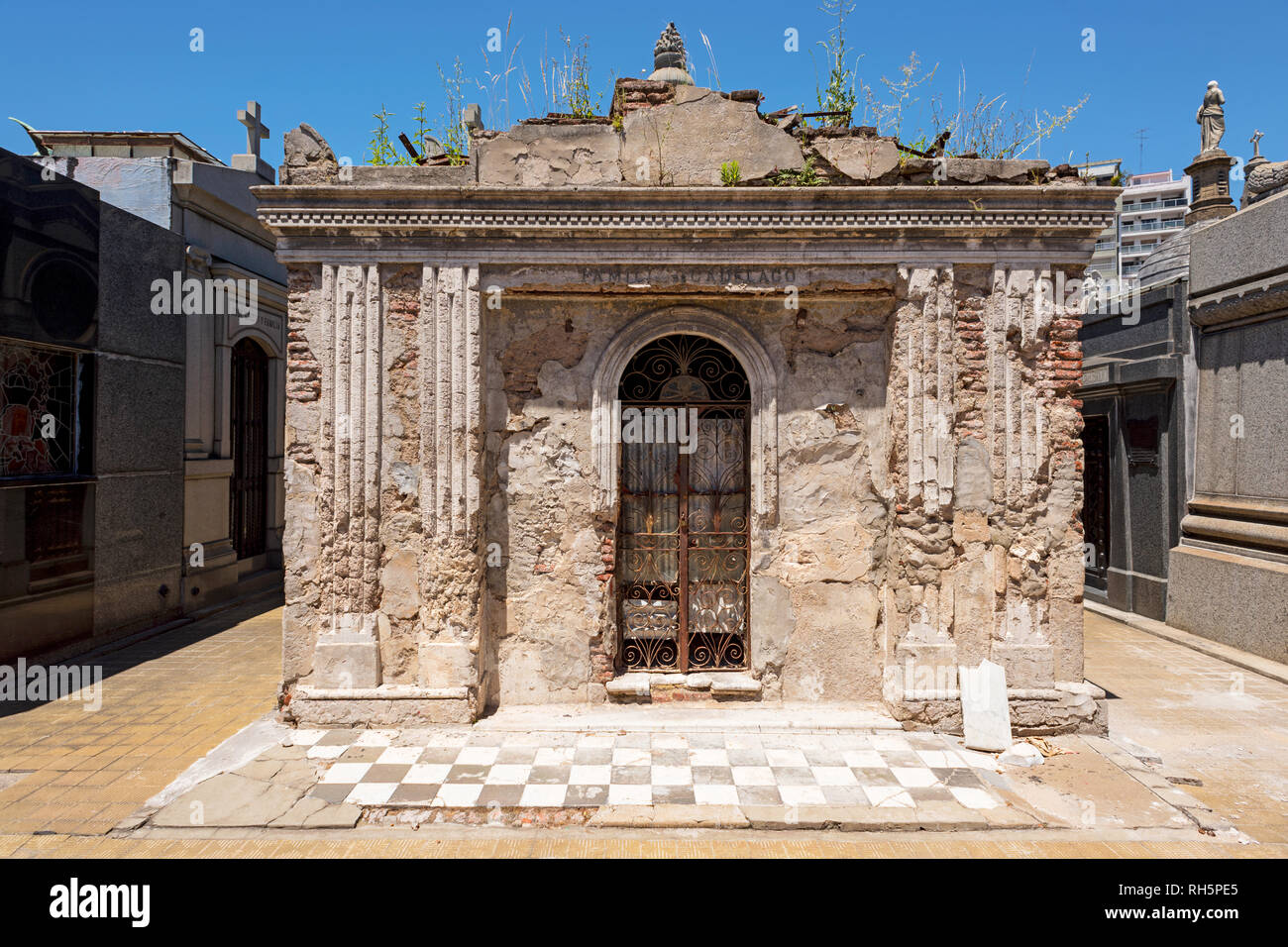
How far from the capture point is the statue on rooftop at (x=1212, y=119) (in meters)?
9.84

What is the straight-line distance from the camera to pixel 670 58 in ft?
20.3

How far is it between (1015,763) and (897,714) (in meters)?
0.84

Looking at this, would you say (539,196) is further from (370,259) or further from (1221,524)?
(1221,524)

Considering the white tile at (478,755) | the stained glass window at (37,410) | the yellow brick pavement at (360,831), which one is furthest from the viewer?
the stained glass window at (37,410)

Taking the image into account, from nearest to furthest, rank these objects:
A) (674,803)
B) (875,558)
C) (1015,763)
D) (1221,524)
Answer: (674,803)
(1015,763)
(875,558)
(1221,524)

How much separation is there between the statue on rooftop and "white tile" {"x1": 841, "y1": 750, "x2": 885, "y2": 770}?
34.0 ft

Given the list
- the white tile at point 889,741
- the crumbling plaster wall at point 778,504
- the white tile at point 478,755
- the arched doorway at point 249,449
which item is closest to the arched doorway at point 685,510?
the crumbling plaster wall at point 778,504

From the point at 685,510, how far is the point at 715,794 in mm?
2282

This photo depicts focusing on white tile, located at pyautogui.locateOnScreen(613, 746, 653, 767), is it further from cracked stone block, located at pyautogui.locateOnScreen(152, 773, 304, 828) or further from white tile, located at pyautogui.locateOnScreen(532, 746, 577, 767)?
cracked stone block, located at pyautogui.locateOnScreen(152, 773, 304, 828)

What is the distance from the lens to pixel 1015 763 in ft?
16.0

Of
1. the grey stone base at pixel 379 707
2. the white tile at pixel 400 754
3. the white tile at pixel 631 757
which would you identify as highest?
Answer: the grey stone base at pixel 379 707

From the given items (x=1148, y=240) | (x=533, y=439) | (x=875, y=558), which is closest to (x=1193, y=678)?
(x=875, y=558)

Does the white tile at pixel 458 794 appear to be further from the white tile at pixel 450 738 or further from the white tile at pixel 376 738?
the white tile at pixel 376 738

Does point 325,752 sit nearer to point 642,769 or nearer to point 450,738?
point 450,738
